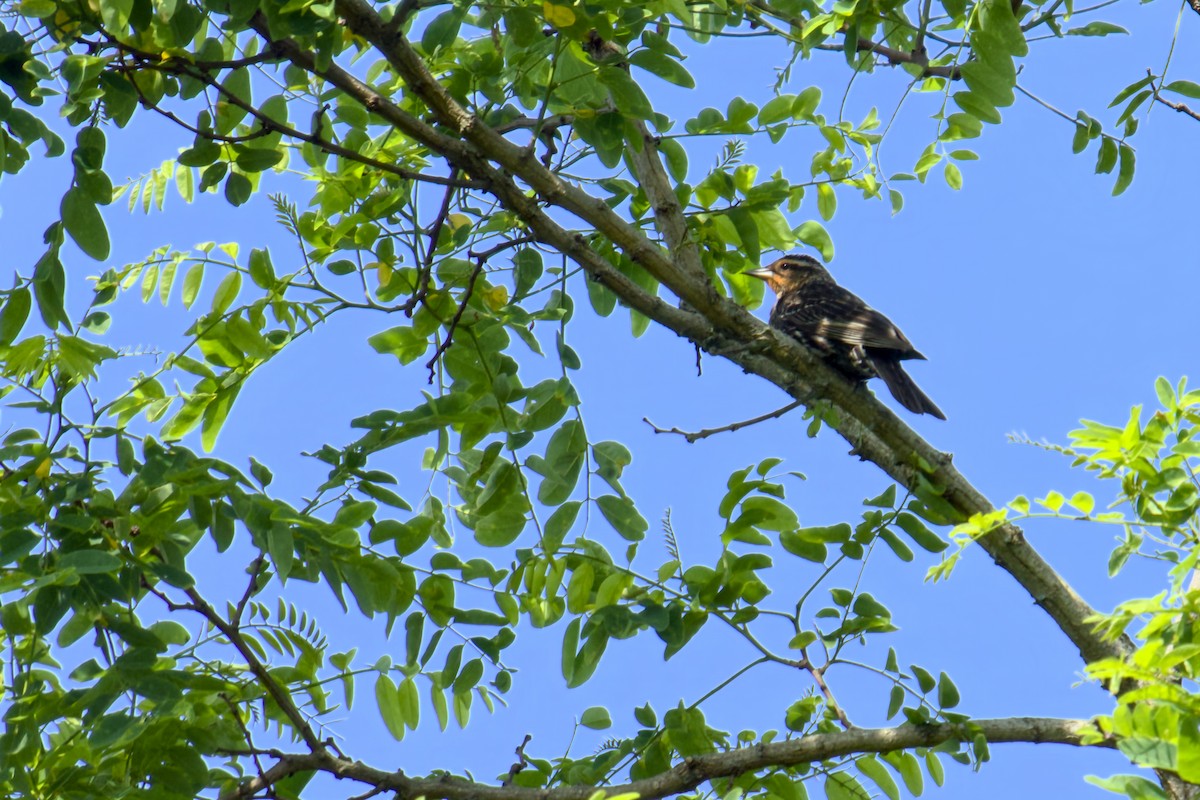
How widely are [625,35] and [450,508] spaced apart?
1.49 meters

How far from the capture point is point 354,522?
3020mm

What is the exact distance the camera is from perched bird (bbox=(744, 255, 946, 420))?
550cm

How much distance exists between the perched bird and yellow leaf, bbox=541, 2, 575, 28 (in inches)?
79.6

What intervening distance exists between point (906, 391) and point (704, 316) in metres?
2.15

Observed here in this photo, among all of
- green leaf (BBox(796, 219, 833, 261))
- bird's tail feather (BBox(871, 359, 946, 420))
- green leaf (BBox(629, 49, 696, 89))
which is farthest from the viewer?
bird's tail feather (BBox(871, 359, 946, 420))

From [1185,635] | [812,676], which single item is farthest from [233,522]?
[1185,635]

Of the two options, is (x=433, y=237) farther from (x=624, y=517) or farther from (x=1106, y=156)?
(x=1106, y=156)

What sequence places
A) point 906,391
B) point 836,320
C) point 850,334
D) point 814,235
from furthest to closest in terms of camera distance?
point 836,320
point 850,334
point 906,391
point 814,235

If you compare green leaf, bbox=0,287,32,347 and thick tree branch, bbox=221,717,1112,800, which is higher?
green leaf, bbox=0,287,32,347

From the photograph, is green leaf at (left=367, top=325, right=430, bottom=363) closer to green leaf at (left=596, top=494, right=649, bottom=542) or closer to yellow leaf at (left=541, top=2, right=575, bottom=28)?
green leaf at (left=596, top=494, right=649, bottom=542)

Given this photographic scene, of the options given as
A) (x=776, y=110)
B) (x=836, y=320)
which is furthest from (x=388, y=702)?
(x=836, y=320)

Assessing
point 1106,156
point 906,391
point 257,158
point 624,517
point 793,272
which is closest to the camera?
point 257,158

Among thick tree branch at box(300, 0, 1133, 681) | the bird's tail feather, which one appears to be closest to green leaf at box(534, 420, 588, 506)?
thick tree branch at box(300, 0, 1133, 681)

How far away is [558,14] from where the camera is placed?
291 centimetres
